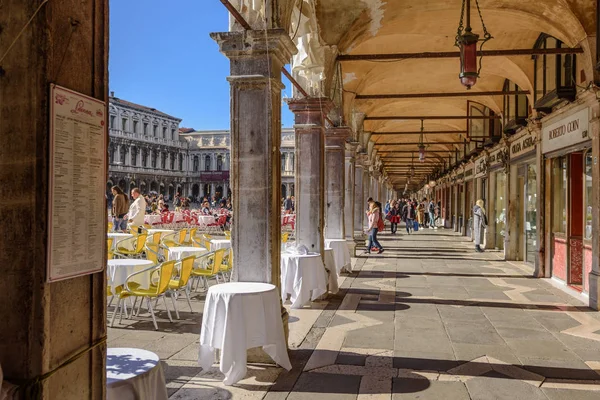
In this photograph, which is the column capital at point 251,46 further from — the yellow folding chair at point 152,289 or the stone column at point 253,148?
the yellow folding chair at point 152,289

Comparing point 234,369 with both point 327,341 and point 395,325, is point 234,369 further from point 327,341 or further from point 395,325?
point 395,325

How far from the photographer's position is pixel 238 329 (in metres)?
4.07

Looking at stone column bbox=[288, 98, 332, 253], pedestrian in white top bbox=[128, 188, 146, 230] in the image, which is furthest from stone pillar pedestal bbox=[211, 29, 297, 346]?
pedestrian in white top bbox=[128, 188, 146, 230]

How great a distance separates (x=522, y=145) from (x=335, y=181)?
4.17 m

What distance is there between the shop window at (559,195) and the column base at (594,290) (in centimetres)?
171

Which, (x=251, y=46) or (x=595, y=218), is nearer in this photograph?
(x=251, y=46)

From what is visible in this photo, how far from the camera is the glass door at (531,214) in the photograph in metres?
10.6

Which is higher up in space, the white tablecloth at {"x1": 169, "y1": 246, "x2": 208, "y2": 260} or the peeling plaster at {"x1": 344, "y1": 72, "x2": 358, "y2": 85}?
the peeling plaster at {"x1": 344, "y1": 72, "x2": 358, "y2": 85}

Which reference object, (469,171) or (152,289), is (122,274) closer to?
(152,289)

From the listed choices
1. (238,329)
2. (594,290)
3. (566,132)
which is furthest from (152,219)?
(238,329)

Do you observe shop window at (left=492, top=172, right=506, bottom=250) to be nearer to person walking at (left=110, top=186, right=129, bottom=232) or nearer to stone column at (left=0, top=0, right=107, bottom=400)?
person walking at (left=110, top=186, right=129, bottom=232)

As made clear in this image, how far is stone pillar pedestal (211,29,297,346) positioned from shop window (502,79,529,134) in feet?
24.8

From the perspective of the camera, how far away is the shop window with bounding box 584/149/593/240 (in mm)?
7492

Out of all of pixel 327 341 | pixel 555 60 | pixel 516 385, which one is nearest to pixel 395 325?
pixel 327 341
